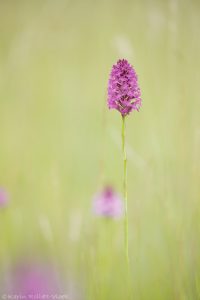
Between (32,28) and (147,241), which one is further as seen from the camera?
(32,28)

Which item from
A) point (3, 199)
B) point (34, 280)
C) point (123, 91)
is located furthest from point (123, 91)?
point (3, 199)

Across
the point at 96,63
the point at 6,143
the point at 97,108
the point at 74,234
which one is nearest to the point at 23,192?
the point at 6,143

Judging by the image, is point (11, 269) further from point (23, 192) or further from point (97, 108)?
point (97, 108)

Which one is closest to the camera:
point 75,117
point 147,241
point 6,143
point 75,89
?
point 147,241

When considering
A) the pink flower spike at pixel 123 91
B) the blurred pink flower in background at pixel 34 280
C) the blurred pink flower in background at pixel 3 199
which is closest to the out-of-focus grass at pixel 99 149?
the blurred pink flower in background at pixel 34 280

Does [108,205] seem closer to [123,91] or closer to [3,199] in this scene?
[3,199]

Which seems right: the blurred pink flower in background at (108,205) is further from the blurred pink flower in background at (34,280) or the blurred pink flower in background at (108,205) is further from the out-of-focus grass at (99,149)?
the blurred pink flower in background at (34,280)
